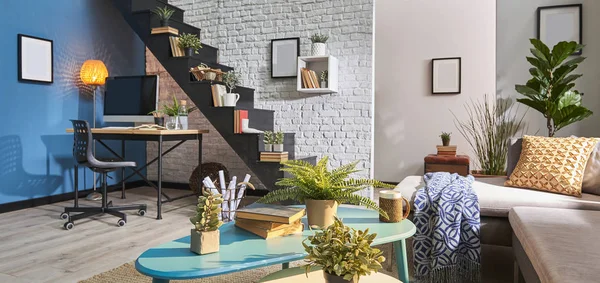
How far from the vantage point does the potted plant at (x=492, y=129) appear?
14.7ft

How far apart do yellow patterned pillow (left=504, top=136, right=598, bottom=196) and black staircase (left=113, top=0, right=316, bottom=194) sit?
6.47ft

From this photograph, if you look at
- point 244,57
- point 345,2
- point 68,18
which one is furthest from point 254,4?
point 68,18

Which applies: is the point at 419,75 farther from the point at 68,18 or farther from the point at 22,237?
the point at 22,237

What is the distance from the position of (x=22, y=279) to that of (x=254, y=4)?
3617 millimetres

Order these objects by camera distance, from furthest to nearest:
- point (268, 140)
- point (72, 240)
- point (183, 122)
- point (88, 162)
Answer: point (183, 122) → point (268, 140) → point (88, 162) → point (72, 240)

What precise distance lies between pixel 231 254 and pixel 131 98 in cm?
350

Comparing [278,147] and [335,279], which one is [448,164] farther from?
[335,279]

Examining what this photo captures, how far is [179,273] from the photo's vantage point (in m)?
1.23

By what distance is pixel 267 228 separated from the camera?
1596mm

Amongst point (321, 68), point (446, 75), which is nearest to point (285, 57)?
point (321, 68)

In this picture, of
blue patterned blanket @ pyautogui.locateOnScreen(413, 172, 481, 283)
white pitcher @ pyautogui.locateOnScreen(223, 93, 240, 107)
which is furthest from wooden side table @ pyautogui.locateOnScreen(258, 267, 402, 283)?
white pitcher @ pyautogui.locateOnScreen(223, 93, 240, 107)

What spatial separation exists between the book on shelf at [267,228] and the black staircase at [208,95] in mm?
2304

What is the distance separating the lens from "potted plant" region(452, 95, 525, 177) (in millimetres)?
4469

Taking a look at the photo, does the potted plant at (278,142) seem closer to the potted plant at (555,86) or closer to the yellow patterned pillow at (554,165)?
the yellow patterned pillow at (554,165)
